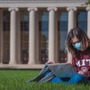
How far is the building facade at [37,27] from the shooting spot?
93.4 m

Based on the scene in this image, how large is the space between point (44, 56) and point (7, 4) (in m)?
14.3

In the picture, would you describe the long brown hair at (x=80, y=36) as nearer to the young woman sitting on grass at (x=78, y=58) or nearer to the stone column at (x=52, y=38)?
the young woman sitting on grass at (x=78, y=58)

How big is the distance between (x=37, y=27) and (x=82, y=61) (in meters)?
82.7

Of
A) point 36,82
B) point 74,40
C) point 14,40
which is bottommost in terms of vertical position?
point 36,82

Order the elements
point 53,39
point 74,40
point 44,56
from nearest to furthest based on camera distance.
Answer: point 74,40
point 53,39
point 44,56

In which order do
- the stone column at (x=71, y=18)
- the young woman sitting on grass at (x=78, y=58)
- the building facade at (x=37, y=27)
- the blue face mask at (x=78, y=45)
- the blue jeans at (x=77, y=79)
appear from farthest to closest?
the building facade at (x=37, y=27) < the stone column at (x=71, y=18) < the blue face mask at (x=78, y=45) < the young woman sitting on grass at (x=78, y=58) < the blue jeans at (x=77, y=79)

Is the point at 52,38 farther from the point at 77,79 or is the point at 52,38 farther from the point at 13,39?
the point at 77,79

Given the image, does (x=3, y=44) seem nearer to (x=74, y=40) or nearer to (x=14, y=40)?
(x=14, y=40)

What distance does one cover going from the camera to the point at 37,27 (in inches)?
3824

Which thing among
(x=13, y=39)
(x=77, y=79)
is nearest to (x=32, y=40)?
(x=13, y=39)

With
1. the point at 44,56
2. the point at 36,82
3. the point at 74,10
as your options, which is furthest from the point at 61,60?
the point at 36,82

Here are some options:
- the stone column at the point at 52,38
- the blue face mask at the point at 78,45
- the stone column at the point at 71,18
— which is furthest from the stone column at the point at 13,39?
the blue face mask at the point at 78,45

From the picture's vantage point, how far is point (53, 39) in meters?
92.9

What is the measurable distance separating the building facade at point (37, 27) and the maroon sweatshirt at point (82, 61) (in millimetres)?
77952
